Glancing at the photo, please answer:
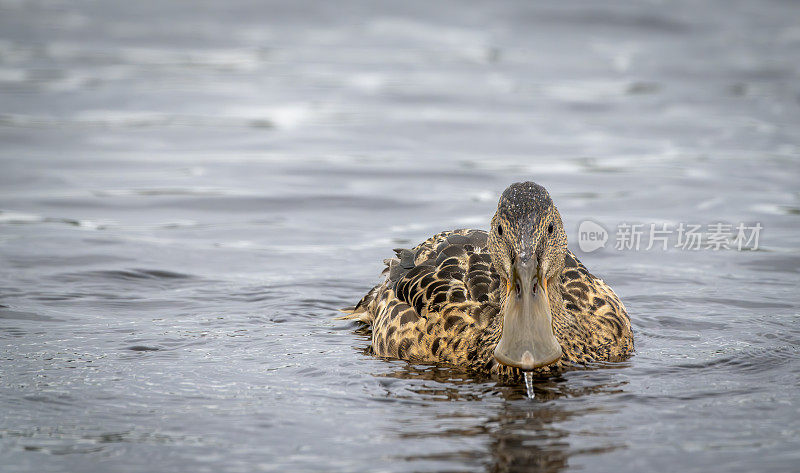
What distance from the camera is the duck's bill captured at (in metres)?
6.66

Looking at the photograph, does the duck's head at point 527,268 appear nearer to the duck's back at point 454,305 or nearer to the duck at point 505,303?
the duck at point 505,303

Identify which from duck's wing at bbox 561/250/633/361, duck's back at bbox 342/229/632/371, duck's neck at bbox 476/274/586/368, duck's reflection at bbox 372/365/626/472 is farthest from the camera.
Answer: duck's wing at bbox 561/250/633/361

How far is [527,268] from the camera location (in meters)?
6.93

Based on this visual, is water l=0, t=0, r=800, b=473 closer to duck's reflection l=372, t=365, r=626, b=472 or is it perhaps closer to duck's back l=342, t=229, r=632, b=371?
duck's reflection l=372, t=365, r=626, b=472

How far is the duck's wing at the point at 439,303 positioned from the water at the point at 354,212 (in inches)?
8.4

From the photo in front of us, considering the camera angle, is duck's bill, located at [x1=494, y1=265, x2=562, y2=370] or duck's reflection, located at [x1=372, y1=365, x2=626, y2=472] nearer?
duck's reflection, located at [x1=372, y1=365, x2=626, y2=472]

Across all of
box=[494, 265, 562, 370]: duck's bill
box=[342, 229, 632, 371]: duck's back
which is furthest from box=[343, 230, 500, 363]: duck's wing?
box=[494, 265, 562, 370]: duck's bill

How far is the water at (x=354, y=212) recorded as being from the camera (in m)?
6.48

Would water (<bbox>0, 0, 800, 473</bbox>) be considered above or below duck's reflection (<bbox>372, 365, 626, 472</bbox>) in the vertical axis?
above

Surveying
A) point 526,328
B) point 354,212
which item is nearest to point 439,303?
point 526,328

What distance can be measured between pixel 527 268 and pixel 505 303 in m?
0.31

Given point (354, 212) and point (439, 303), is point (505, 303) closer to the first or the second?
point (439, 303)

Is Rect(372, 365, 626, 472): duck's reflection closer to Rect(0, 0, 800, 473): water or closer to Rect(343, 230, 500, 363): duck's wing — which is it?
Rect(0, 0, 800, 473): water

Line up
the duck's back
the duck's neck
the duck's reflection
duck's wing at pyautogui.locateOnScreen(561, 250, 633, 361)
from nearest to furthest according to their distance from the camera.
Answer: the duck's reflection, the duck's neck, the duck's back, duck's wing at pyautogui.locateOnScreen(561, 250, 633, 361)
